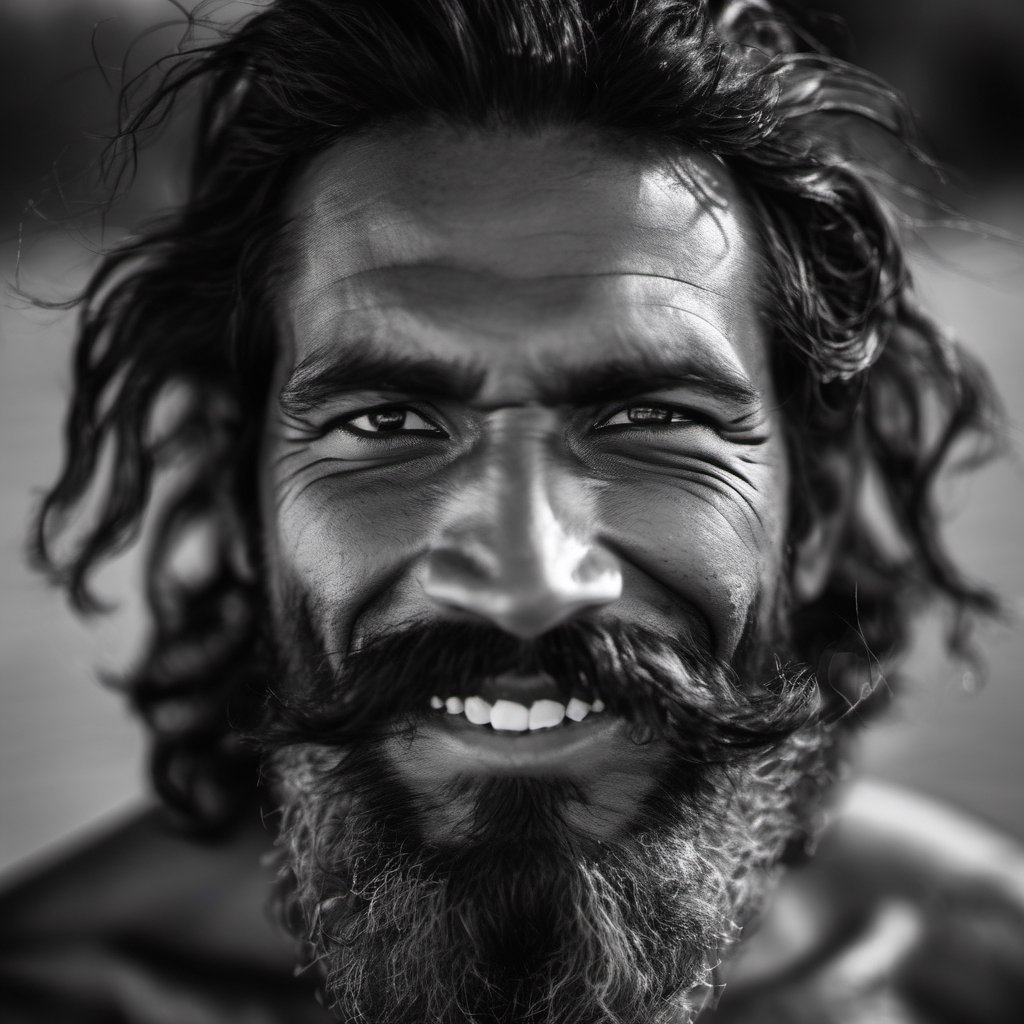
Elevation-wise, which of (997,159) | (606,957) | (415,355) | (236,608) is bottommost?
(997,159)

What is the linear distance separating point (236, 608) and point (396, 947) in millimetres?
1063

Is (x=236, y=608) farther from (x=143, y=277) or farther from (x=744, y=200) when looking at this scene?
(x=744, y=200)

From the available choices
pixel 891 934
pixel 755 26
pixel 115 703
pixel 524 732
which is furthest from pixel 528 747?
pixel 115 703

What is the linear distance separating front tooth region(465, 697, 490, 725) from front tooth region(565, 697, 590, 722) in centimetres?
10

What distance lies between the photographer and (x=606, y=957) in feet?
4.92

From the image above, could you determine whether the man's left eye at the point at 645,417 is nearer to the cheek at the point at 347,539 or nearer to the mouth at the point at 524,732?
the cheek at the point at 347,539

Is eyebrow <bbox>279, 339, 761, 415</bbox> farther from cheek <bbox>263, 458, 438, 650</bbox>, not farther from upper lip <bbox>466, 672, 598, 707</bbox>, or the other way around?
upper lip <bbox>466, 672, 598, 707</bbox>

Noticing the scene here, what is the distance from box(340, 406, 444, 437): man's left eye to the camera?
1583 millimetres

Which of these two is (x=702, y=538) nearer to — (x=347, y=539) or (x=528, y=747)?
(x=528, y=747)

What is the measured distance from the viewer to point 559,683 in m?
1.42

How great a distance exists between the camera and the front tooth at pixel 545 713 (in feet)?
4.70

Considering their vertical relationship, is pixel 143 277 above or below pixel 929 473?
above

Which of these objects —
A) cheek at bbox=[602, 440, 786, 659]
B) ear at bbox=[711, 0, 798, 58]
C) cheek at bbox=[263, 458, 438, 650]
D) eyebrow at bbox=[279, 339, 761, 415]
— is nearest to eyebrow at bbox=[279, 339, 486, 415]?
eyebrow at bbox=[279, 339, 761, 415]

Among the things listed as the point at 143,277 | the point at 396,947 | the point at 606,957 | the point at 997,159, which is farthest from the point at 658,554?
the point at 997,159
